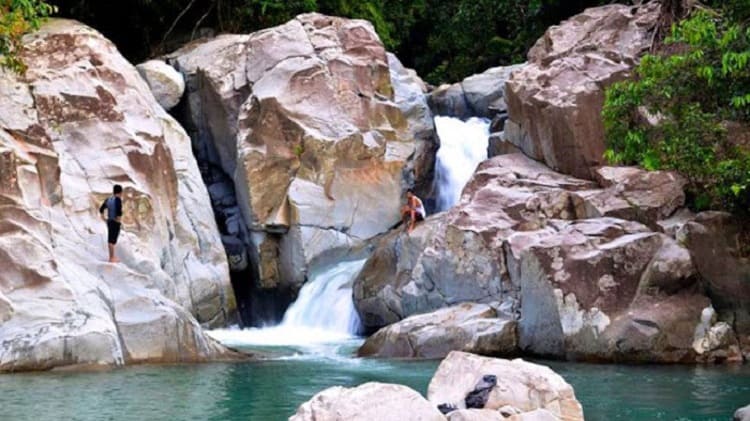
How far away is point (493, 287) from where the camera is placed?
67.3 feet

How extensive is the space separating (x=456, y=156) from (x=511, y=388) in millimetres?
18622

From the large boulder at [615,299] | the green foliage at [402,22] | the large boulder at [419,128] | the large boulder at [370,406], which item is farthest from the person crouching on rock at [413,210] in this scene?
the large boulder at [370,406]

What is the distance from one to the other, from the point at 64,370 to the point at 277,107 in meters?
11.1

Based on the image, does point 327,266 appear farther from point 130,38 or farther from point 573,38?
point 130,38

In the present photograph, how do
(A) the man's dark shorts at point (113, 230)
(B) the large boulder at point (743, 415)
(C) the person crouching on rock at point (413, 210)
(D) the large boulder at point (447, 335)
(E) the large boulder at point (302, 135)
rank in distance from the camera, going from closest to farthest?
1. (B) the large boulder at point (743, 415)
2. (D) the large boulder at point (447, 335)
3. (A) the man's dark shorts at point (113, 230)
4. (C) the person crouching on rock at point (413, 210)
5. (E) the large boulder at point (302, 135)

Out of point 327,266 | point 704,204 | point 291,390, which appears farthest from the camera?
point 327,266

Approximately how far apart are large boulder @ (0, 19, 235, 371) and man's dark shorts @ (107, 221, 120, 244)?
0.42 meters

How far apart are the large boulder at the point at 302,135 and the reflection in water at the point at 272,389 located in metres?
7.56

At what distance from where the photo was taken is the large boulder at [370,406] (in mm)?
9312

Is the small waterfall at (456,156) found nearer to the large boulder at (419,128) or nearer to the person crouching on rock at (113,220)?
the large boulder at (419,128)

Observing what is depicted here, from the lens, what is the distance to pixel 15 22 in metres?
19.5

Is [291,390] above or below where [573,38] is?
below

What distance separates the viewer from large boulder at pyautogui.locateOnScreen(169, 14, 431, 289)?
2600 centimetres

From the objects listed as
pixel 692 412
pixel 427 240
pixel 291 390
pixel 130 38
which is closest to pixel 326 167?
pixel 427 240
